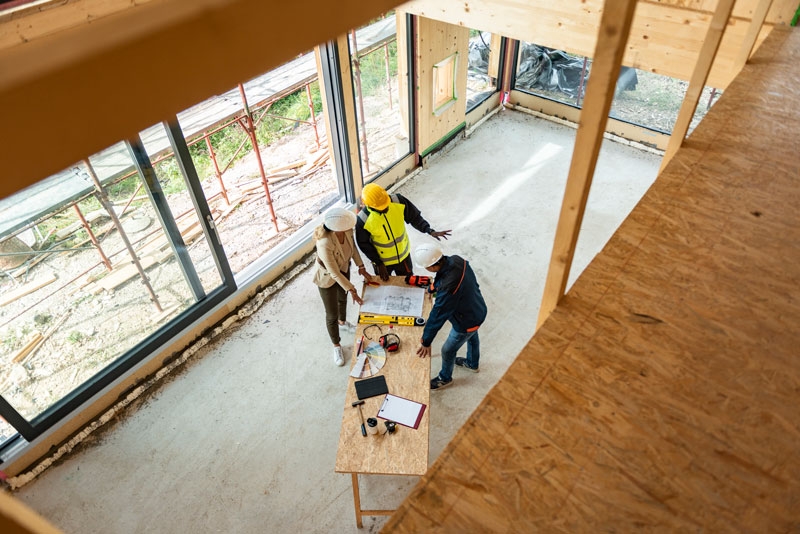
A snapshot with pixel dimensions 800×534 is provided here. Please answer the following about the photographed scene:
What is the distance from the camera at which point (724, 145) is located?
265 centimetres

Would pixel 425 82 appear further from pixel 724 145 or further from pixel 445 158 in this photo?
pixel 724 145

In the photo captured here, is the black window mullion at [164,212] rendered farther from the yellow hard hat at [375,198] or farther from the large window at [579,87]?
the large window at [579,87]

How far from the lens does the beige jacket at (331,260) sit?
4246 millimetres

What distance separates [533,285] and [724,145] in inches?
123

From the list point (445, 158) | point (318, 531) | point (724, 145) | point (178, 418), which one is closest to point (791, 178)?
point (724, 145)

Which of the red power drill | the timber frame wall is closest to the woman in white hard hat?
the red power drill

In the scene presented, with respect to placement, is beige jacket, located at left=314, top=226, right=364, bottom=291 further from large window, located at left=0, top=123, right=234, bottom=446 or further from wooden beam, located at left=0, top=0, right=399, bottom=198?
wooden beam, located at left=0, top=0, right=399, bottom=198

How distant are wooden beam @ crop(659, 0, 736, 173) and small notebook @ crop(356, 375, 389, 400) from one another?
2.44 metres

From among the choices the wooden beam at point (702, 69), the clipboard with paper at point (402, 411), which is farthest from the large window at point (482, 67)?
the wooden beam at point (702, 69)

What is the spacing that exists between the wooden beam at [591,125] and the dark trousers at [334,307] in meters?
3.06

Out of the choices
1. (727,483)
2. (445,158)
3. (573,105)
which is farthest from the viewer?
(573,105)

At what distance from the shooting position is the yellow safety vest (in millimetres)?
4562

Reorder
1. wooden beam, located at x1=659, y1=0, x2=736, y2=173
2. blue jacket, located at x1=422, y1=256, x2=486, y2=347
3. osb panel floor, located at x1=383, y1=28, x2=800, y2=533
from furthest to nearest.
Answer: blue jacket, located at x1=422, y1=256, x2=486, y2=347 < wooden beam, located at x1=659, y1=0, x2=736, y2=173 < osb panel floor, located at x1=383, y1=28, x2=800, y2=533

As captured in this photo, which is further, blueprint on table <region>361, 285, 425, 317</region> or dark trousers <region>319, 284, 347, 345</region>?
dark trousers <region>319, 284, 347, 345</region>
